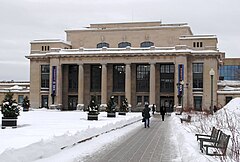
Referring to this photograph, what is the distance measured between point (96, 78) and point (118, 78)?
16.6ft

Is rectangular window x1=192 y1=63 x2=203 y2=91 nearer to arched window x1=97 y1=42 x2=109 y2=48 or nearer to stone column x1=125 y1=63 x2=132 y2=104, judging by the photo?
stone column x1=125 y1=63 x2=132 y2=104

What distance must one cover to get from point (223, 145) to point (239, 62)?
117 m

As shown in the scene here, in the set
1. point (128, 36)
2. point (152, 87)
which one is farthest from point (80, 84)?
point (152, 87)

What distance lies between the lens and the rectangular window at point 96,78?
293 feet

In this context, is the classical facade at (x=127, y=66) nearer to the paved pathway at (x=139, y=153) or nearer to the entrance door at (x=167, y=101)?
the entrance door at (x=167, y=101)

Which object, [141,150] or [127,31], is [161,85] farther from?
[141,150]

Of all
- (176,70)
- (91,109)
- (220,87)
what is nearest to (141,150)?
(91,109)

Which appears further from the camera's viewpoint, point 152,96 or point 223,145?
point 152,96

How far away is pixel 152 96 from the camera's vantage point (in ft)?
268

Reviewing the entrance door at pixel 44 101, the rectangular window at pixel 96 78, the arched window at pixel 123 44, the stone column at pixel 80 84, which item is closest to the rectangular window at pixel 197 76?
the arched window at pixel 123 44

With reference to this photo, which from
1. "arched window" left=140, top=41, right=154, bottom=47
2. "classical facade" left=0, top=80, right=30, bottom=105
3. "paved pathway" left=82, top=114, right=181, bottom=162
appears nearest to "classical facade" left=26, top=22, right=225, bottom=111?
"arched window" left=140, top=41, right=154, bottom=47

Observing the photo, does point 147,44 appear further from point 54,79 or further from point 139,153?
point 139,153

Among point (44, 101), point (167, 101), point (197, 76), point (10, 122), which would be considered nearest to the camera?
point (10, 122)

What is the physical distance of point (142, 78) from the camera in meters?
87.4
